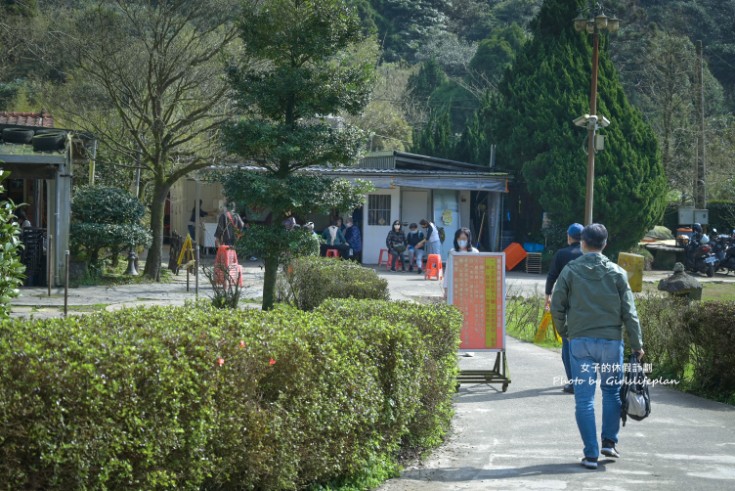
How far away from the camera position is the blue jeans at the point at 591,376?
267 inches

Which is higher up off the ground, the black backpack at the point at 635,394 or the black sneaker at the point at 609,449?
the black backpack at the point at 635,394

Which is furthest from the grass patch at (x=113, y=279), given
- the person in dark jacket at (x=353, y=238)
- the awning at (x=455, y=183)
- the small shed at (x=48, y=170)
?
the awning at (x=455, y=183)

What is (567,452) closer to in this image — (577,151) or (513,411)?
(513,411)

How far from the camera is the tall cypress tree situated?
29188 millimetres

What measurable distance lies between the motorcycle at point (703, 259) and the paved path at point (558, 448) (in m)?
20.5

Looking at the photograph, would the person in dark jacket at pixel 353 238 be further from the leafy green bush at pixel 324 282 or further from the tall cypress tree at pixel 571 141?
the leafy green bush at pixel 324 282

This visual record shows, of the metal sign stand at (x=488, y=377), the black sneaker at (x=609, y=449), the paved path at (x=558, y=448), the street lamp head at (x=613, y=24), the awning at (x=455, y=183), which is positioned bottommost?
the paved path at (x=558, y=448)

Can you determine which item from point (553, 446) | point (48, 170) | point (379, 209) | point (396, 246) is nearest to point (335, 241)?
point (396, 246)

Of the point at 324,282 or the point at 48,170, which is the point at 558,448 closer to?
the point at 324,282

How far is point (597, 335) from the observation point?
22.5 feet

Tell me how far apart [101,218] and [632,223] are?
1650 cm

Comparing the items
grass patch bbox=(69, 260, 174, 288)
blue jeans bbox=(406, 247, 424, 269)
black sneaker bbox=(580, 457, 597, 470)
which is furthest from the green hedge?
blue jeans bbox=(406, 247, 424, 269)

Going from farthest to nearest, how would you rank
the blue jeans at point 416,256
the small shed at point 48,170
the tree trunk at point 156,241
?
the blue jeans at point 416,256, the tree trunk at point 156,241, the small shed at point 48,170

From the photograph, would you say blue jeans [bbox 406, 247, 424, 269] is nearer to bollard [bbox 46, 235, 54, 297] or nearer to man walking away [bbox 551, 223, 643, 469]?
bollard [bbox 46, 235, 54, 297]
